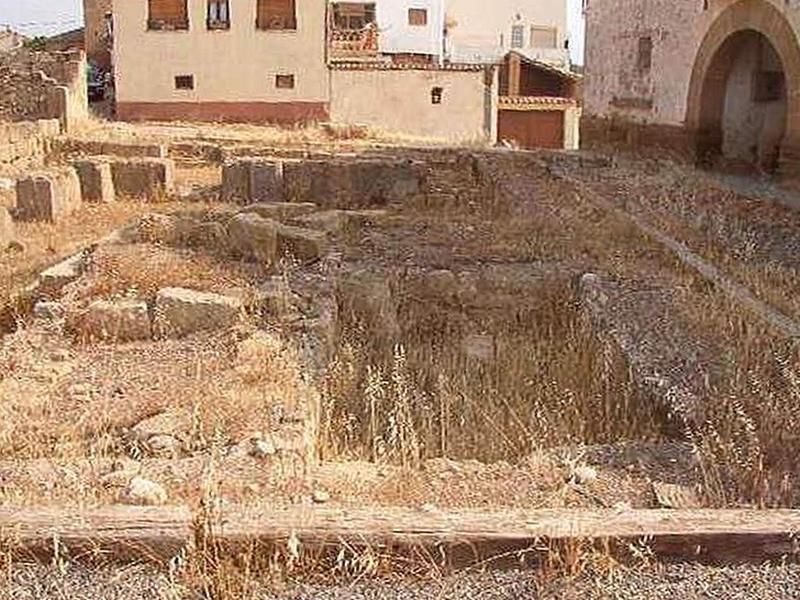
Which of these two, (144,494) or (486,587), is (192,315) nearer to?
(144,494)

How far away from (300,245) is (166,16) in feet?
64.0

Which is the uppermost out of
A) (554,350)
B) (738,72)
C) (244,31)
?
(244,31)

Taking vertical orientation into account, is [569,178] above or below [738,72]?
below

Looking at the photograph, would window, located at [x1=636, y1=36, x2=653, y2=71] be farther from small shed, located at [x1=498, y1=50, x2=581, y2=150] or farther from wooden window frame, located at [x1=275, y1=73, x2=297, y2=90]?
small shed, located at [x1=498, y1=50, x2=581, y2=150]

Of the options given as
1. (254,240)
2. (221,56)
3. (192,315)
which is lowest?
(192,315)

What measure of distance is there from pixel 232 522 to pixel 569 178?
10.7 meters

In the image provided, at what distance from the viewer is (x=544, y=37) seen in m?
43.2

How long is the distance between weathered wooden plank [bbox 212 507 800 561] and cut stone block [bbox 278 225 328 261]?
208 inches

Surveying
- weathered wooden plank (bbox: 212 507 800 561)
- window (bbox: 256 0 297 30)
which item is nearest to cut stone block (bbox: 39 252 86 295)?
weathered wooden plank (bbox: 212 507 800 561)

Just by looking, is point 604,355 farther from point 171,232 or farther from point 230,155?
point 230,155

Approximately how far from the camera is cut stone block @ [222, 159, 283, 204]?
12.8 meters

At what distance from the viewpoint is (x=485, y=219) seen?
10492 millimetres

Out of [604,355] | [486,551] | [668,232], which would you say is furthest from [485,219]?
[486,551]

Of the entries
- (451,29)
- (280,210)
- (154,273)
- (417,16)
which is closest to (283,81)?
(417,16)
